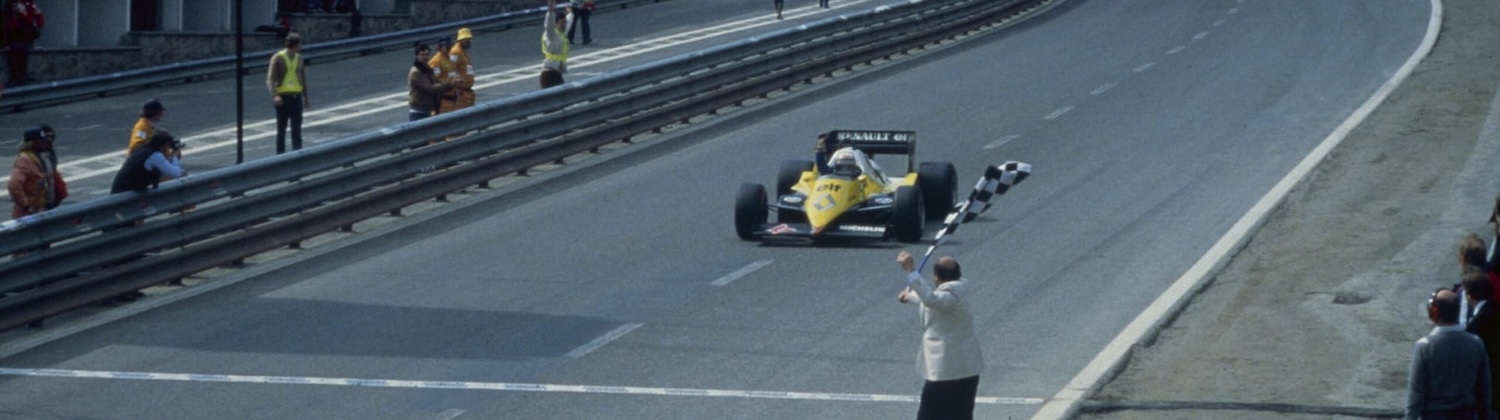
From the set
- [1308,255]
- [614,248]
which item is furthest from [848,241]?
[1308,255]

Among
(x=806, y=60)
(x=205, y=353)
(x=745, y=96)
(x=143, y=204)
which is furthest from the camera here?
(x=806, y=60)

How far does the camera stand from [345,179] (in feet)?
65.3

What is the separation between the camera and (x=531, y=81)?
36344 mm

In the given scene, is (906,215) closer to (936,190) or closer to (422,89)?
(936,190)

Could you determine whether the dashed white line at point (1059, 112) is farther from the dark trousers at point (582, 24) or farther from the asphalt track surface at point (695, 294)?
the dark trousers at point (582, 24)

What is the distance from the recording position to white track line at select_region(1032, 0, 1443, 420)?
12430mm

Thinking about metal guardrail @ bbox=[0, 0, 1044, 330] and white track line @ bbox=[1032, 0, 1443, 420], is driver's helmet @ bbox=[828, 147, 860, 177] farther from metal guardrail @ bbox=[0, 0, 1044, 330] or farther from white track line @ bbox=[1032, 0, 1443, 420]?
metal guardrail @ bbox=[0, 0, 1044, 330]

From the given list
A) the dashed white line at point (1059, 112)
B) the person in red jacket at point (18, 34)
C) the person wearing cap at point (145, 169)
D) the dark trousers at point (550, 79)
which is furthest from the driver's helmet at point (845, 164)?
the person in red jacket at point (18, 34)

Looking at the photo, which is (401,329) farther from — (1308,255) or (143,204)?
(1308,255)

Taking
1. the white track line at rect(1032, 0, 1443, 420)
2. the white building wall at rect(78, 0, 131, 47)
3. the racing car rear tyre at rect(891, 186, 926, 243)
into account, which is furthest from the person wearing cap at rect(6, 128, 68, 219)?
the white building wall at rect(78, 0, 131, 47)

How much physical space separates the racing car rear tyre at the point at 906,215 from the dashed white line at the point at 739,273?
1.38 meters

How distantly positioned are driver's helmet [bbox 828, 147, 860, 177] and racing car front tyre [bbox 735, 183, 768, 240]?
32.8 inches

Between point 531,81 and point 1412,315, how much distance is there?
77.7 ft

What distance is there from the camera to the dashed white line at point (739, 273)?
16.8m
